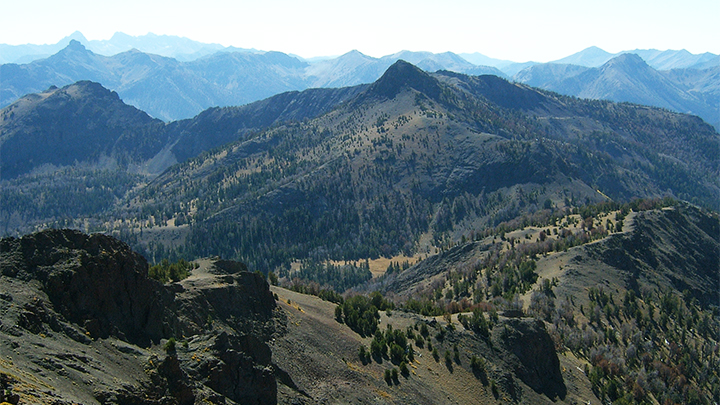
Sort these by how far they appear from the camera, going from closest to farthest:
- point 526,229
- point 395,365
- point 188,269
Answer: point 395,365
point 188,269
point 526,229

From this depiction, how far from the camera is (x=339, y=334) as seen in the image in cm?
7250

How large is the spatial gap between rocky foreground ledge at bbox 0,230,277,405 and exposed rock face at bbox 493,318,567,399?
44184 mm

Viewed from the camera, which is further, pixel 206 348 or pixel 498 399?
pixel 498 399

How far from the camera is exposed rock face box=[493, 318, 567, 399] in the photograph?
7950 centimetres

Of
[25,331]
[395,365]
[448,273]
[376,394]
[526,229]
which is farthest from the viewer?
[526,229]

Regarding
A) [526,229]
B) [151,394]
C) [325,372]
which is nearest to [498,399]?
[325,372]

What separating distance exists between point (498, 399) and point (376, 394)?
828 inches

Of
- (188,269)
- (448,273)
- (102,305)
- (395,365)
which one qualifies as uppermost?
(102,305)

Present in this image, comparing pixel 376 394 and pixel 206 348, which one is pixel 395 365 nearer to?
pixel 376 394

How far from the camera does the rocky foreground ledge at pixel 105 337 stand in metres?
32.5

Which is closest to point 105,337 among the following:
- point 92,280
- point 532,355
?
point 92,280

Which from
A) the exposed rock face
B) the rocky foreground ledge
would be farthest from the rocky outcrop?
the exposed rock face

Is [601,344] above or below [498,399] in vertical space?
below

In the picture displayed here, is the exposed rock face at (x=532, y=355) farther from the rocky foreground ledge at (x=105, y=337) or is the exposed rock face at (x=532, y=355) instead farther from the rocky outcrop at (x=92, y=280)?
the rocky outcrop at (x=92, y=280)
